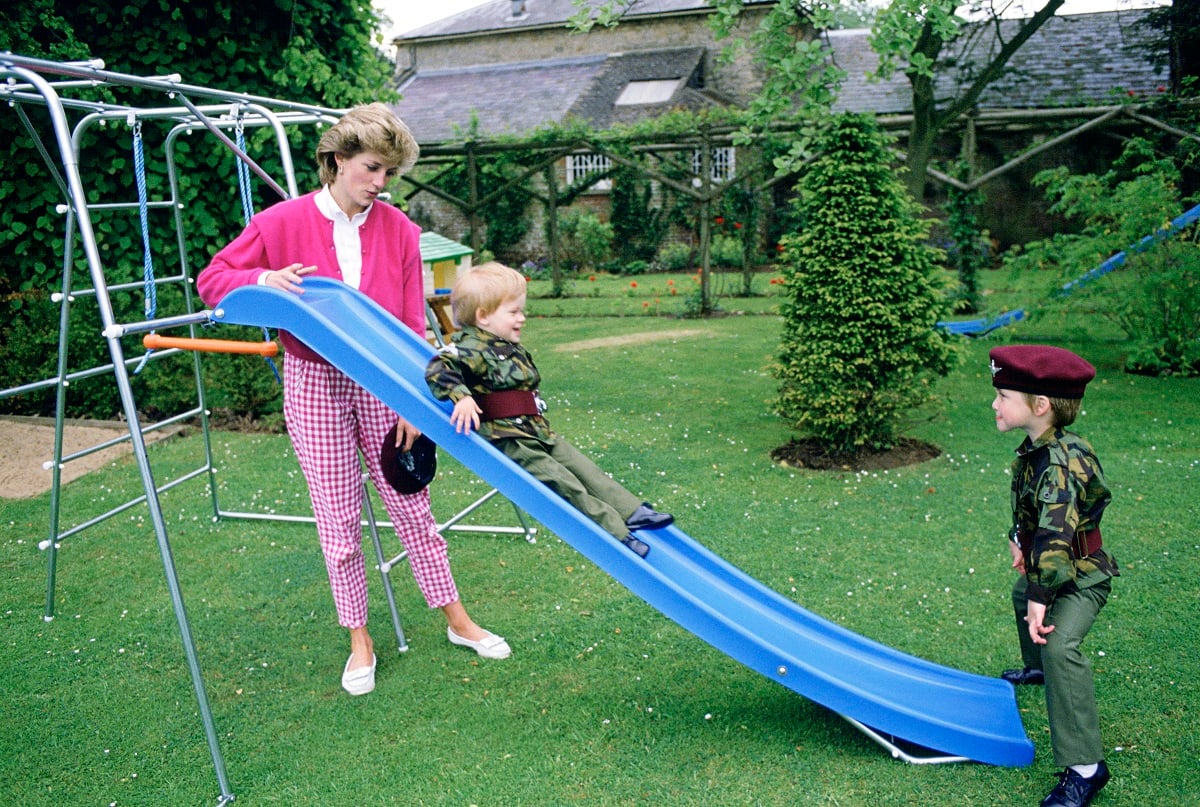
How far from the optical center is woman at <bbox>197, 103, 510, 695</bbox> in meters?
3.39

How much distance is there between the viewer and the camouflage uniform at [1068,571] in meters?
2.89

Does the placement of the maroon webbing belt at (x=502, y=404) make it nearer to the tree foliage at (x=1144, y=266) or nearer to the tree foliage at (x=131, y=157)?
the tree foliage at (x=131, y=157)

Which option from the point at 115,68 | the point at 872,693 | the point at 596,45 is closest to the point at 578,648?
the point at 872,693

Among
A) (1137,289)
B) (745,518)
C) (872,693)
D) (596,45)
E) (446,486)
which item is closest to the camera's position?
(872,693)

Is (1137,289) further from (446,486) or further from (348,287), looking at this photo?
(348,287)

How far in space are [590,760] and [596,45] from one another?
29924 millimetres

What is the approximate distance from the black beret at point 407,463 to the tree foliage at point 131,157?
5407 mm

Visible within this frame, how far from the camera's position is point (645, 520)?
3.61m

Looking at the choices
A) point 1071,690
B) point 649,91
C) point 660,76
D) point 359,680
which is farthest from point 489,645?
point 660,76

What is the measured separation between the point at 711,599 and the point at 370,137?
201 centimetres

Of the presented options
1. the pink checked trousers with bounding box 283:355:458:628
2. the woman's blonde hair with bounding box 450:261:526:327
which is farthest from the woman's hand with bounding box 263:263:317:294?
the woman's blonde hair with bounding box 450:261:526:327

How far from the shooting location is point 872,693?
3.18m

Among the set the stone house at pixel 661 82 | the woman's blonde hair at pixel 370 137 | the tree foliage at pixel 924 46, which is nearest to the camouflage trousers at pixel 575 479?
the woman's blonde hair at pixel 370 137

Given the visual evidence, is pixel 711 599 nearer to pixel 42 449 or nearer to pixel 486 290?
pixel 486 290
